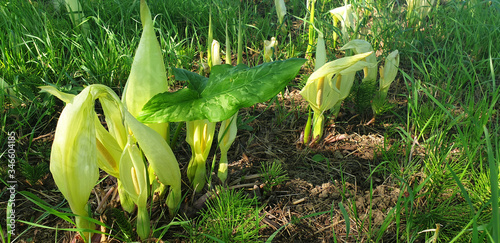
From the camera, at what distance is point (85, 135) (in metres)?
0.84

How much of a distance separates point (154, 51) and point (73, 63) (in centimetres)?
87

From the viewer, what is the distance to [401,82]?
1825 millimetres

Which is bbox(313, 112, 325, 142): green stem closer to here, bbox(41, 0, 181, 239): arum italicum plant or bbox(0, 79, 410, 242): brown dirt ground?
bbox(0, 79, 410, 242): brown dirt ground

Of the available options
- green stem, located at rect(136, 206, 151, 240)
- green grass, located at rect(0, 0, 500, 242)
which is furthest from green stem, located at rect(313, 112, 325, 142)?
green stem, located at rect(136, 206, 151, 240)

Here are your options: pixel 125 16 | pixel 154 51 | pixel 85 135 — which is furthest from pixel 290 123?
pixel 125 16

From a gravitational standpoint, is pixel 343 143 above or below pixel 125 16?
below

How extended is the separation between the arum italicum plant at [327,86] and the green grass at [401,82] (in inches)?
8.0

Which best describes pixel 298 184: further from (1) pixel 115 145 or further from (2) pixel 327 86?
(1) pixel 115 145

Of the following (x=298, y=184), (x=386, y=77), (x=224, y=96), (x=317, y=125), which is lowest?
(x=298, y=184)

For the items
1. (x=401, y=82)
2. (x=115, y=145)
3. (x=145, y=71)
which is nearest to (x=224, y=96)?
(x=145, y=71)

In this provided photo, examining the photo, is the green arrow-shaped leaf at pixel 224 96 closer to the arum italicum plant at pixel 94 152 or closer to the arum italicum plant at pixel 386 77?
the arum italicum plant at pixel 94 152

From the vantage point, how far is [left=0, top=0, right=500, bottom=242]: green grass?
3.48 feet

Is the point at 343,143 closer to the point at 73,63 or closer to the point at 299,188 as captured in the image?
the point at 299,188

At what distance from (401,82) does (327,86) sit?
0.70 m
